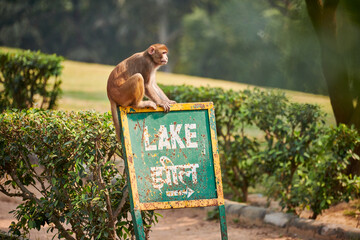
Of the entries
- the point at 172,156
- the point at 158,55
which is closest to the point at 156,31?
the point at 158,55

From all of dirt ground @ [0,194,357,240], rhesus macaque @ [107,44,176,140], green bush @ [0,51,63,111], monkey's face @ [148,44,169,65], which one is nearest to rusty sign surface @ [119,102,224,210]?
rhesus macaque @ [107,44,176,140]

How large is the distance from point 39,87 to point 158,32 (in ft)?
102

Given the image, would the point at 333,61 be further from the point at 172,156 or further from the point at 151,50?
the point at 172,156

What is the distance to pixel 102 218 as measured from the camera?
427cm

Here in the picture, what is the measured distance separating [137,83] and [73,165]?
0.95 m

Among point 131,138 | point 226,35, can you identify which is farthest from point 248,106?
point 226,35

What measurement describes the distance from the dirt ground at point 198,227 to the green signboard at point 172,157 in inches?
71.3

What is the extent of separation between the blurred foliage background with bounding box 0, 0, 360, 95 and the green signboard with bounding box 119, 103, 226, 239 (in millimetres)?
26239

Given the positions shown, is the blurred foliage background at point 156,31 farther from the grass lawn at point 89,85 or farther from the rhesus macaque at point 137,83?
the rhesus macaque at point 137,83

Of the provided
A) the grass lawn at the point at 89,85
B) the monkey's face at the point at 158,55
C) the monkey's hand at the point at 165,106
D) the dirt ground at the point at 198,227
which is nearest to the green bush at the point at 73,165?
the monkey's hand at the point at 165,106

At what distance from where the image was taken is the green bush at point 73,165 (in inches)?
166

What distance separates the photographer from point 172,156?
4102 mm

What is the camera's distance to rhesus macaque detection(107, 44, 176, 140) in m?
4.22

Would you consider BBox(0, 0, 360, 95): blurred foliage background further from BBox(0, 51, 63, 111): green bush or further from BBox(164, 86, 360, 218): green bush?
BBox(164, 86, 360, 218): green bush
